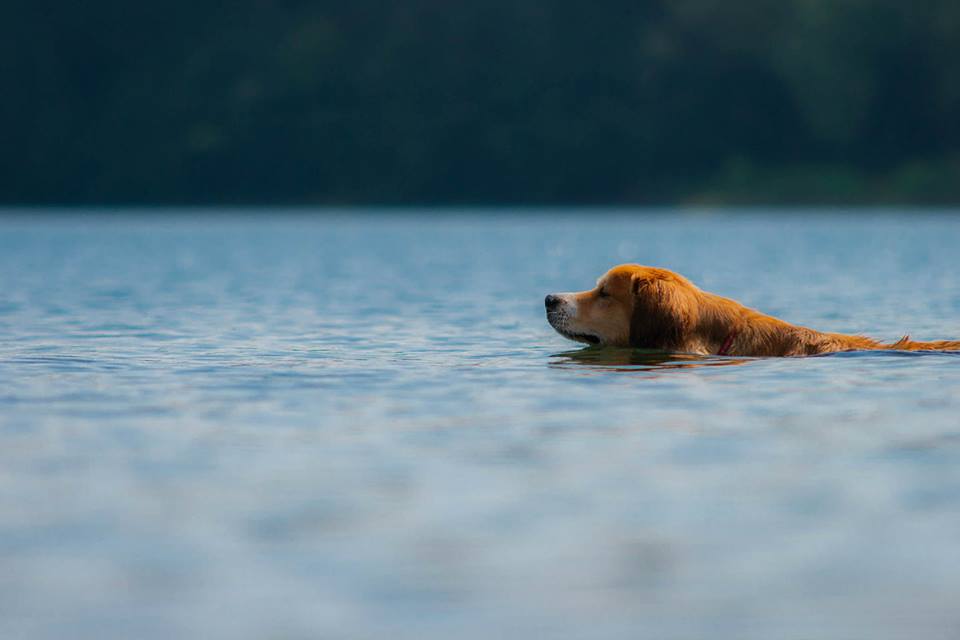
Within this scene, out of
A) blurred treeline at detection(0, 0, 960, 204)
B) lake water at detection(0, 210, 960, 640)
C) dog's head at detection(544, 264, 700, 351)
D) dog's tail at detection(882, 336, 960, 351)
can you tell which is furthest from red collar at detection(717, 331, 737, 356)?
blurred treeline at detection(0, 0, 960, 204)

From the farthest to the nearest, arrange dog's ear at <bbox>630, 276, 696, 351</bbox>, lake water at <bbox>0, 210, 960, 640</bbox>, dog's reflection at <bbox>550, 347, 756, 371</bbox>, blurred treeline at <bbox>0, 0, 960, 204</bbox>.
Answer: blurred treeline at <bbox>0, 0, 960, 204</bbox> → dog's ear at <bbox>630, 276, 696, 351</bbox> → dog's reflection at <bbox>550, 347, 756, 371</bbox> → lake water at <bbox>0, 210, 960, 640</bbox>

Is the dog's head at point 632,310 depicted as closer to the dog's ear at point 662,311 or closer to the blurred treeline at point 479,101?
the dog's ear at point 662,311

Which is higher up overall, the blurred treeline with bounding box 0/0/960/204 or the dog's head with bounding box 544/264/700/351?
the blurred treeline with bounding box 0/0/960/204

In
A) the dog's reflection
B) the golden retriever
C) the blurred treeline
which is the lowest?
the dog's reflection

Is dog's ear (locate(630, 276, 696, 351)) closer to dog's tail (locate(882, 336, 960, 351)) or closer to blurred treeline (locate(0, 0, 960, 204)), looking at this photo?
dog's tail (locate(882, 336, 960, 351))

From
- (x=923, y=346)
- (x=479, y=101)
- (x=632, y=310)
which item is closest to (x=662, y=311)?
(x=632, y=310)

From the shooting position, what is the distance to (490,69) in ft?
381

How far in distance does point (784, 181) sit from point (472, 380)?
296 feet

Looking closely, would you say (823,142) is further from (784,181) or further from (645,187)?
(645,187)

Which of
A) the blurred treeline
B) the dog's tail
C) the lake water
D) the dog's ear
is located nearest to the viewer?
the lake water

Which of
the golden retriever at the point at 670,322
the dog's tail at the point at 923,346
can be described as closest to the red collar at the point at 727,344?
the golden retriever at the point at 670,322

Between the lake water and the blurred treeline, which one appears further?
the blurred treeline

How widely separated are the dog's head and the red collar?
29 centimetres

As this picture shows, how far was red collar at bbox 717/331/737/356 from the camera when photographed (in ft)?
40.5
